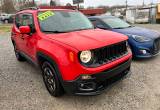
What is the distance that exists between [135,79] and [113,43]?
61.4 inches

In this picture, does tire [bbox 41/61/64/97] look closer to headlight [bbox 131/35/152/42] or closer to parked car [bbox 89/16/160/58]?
parked car [bbox 89/16/160/58]

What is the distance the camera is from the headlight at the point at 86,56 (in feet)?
10.9

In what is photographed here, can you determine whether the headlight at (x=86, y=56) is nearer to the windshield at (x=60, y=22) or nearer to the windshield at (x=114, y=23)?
the windshield at (x=60, y=22)

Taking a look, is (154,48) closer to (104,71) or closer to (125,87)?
(125,87)

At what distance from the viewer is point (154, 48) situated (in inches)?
245

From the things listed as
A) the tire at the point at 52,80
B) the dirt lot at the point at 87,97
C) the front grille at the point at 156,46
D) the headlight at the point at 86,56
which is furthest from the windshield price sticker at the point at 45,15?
the front grille at the point at 156,46

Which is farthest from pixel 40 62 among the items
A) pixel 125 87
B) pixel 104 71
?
pixel 125 87

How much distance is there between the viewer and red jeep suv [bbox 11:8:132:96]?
11.0ft

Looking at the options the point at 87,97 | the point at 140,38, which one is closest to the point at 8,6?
the point at 140,38

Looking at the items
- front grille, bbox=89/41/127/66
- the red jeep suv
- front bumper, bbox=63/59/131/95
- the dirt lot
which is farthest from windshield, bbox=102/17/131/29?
front bumper, bbox=63/59/131/95

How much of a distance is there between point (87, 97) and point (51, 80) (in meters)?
0.81

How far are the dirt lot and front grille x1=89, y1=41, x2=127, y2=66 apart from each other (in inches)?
22.8

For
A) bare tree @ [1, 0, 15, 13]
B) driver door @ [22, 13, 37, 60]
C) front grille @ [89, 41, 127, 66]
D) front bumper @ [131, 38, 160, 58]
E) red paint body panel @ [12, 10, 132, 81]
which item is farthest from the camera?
bare tree @ [1, 0, 15, 13]

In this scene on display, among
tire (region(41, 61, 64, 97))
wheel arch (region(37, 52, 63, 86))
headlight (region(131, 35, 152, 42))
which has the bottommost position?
tire (region(41, 61, 64, 97))
